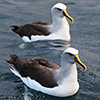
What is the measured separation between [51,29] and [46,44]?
0.70m

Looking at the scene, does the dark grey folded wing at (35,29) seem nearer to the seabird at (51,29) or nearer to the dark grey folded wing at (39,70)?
the seabird at (51,29)

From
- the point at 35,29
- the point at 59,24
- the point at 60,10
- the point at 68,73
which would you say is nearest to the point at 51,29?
the point at 59,24

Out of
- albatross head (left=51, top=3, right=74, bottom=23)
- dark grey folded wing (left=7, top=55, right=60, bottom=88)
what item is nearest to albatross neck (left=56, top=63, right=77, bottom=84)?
dark grey folded wing (left=7, top=55, right=60, bottom=88)

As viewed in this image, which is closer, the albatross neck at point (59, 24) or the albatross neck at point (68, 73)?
the albatross neck at point (68, 73)

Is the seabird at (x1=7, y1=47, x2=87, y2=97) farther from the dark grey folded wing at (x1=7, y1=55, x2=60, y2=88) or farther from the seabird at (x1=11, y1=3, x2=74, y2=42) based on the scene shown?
the seabird at (x1=11, y1=3, x2=74, y2=42)

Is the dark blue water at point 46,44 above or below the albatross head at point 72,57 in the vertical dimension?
below

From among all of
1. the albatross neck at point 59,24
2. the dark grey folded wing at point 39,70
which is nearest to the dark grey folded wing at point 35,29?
the albatross neck at point 59,24

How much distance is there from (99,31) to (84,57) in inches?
117

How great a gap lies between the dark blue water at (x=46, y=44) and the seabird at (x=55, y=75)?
0.28m

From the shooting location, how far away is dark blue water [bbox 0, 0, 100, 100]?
8.84 m

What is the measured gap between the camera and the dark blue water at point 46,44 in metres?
A: 8.84

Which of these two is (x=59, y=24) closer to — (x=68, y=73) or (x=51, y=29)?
(x=51, y=29)

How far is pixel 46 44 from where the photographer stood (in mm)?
12500

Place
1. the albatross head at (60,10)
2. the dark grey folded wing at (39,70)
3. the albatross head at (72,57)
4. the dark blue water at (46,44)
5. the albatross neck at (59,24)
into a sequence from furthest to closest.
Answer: the albatross neck at (59,24), the albatross head at (60,10), the dark blue water at (46,44), the dark grey folded wing at (39,70), the albatross head at (72,57)
